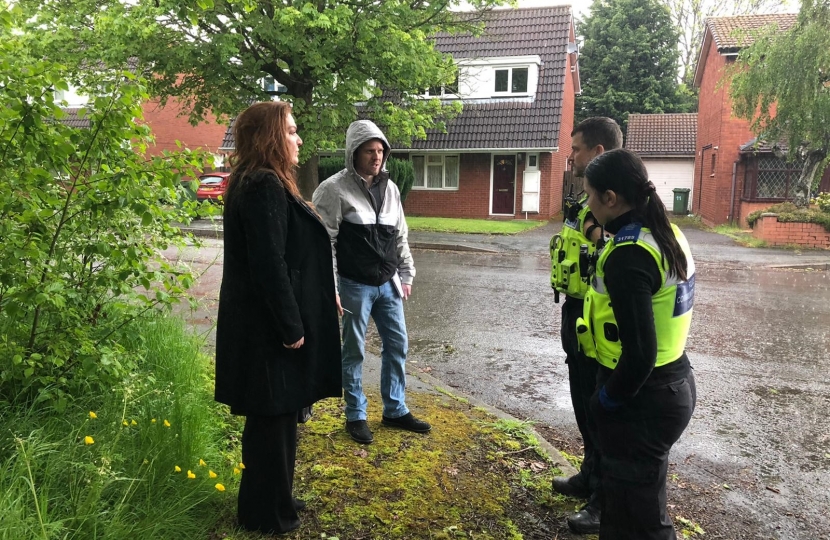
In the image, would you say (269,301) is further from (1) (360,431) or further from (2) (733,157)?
(2) (733,157)

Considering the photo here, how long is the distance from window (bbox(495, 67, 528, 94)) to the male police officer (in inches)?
825

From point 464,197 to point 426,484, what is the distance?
2104 cm

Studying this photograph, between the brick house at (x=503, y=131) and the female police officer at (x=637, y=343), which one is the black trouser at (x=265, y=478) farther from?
the brick house at (x=503, y=131)

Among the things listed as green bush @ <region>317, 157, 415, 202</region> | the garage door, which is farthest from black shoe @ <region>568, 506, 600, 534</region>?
the garage door

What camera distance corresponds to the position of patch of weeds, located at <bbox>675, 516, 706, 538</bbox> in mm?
3192

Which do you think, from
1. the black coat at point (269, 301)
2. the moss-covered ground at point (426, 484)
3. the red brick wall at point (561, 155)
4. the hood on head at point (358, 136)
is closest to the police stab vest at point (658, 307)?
the moss-covered ground at point (426, 484)

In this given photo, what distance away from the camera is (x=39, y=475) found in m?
2.46

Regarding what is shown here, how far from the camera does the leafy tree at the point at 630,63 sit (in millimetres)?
37219

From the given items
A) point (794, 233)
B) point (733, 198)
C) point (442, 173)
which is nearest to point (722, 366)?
point (794, 233)

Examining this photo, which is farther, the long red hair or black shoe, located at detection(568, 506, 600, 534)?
black shoe, located at detection(568, 506, 600, 534)

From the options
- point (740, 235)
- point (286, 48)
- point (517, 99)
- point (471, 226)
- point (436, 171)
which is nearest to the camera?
point (286, 48)

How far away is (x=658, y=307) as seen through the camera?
2334 millimetres

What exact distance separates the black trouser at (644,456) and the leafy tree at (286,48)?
1139 cm

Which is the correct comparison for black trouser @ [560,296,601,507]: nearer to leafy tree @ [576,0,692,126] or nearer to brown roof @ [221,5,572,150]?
brown roof @ [221,5,572,150]
